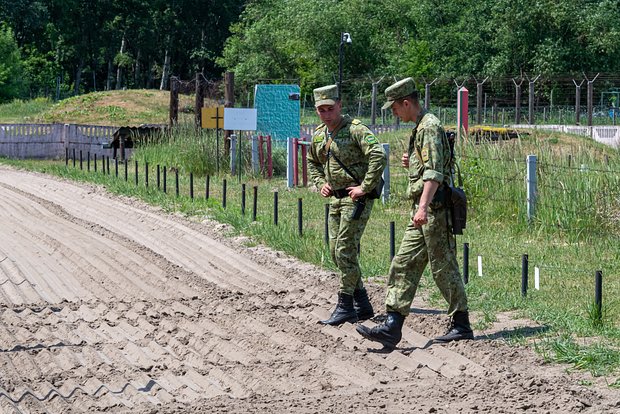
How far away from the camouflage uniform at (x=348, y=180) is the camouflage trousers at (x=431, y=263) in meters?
0.85

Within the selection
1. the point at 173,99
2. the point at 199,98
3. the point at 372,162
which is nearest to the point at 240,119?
the point at 199,98

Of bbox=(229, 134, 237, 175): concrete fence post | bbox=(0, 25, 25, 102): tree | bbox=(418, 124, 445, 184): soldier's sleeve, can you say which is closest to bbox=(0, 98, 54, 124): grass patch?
bbox=(0, 25, 25, 102): tree

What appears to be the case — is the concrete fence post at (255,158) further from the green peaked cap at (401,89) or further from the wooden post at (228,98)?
the green peaked cap at (401,89)

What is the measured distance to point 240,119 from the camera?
899 inches

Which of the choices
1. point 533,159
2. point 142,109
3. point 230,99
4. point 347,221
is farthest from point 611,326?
point 142,109

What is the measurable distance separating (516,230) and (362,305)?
612 centimetres

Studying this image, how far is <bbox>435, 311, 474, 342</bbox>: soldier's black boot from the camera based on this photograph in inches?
321

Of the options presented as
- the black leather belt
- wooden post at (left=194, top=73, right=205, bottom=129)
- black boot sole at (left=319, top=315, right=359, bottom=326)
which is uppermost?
wooden post at (left=194, top=73, right=205, bottom=129)

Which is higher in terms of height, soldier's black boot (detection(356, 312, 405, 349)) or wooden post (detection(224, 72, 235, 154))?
wooden post (detection(224, 72, 235, 154))

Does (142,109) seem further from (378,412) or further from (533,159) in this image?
(378,412)

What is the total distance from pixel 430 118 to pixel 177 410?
9.16ft

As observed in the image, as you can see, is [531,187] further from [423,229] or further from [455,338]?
[423,229]

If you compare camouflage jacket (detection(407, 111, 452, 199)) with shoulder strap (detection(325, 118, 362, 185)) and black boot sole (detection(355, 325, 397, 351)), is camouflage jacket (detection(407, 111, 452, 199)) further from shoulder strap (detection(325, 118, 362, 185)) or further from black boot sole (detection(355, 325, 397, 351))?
black boot sole (detection(355, 325, 397, 351))

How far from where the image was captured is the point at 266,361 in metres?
8.00
